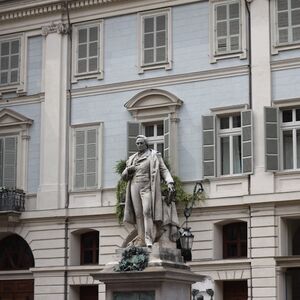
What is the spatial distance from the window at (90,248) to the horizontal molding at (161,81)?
5.36m

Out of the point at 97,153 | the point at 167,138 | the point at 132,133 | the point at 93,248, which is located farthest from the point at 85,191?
the point at 167,138

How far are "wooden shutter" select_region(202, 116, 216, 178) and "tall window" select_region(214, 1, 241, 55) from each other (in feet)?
8.49

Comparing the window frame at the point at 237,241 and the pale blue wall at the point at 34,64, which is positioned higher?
the pale blue wall at the point at 34,64

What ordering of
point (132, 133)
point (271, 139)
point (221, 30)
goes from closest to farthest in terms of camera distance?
point (271, 139), point (221, 30), point (132, 133)

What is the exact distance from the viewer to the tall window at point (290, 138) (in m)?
31.6

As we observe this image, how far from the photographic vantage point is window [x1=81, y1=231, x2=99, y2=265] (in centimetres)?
3538

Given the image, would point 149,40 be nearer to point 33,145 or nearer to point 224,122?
point 224,122

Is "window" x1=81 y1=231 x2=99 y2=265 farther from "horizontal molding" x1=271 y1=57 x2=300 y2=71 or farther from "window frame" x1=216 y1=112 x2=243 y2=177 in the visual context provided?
"horizontal molding" x1=271 y1=57 x2=300 y2=71

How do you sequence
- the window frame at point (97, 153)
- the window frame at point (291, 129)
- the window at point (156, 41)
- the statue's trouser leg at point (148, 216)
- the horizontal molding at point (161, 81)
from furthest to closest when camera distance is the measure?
the window frame at point (97, 153)
the window at point (156, 41)
the horizontal molding at point (161, 81)
the window frame at point (291, 129)
the statue's trouser leg at point (148, 216)

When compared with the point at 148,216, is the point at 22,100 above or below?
above

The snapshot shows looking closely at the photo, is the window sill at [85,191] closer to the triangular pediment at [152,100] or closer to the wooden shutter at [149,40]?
the triangular pediment at [152,100]

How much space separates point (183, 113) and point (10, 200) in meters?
7.54

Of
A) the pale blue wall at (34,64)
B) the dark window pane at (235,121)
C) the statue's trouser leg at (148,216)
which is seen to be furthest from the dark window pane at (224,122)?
the statue's trouser leg at (148,216)

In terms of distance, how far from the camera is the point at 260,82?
32312 millimetres
